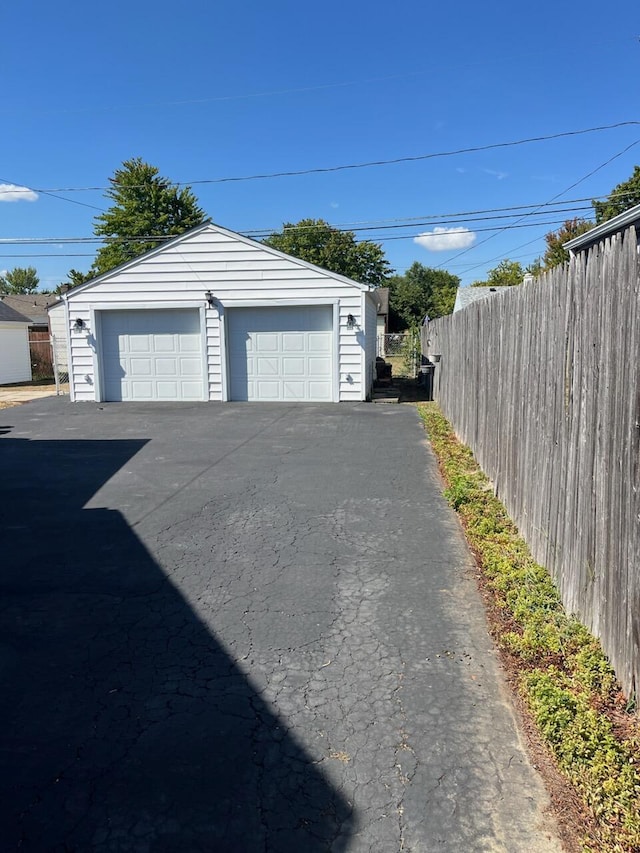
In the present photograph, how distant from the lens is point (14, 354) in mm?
22344

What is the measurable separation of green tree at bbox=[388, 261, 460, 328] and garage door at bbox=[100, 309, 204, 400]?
31071 mm

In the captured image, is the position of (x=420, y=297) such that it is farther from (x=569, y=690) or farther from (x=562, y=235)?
(x=569, y=690)

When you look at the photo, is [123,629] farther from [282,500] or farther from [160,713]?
[282,500]

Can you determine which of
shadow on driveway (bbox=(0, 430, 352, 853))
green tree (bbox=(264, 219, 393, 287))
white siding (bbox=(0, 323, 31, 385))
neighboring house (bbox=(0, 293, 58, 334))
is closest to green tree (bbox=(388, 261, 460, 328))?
green tree (bbox=(264, 219, 393, 287))

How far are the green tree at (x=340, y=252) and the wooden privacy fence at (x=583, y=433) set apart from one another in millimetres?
51172

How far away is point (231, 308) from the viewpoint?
1473 cm

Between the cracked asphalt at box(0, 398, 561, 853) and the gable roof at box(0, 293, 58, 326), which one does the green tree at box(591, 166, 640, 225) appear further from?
the gable roof at box(0, 293, 58, 326)

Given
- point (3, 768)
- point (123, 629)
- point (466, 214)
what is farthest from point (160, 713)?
point (466, 214)

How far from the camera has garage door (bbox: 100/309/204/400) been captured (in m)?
15.1

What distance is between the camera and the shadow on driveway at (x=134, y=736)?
1997 mm

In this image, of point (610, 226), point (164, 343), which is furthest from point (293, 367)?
point (610, 226)

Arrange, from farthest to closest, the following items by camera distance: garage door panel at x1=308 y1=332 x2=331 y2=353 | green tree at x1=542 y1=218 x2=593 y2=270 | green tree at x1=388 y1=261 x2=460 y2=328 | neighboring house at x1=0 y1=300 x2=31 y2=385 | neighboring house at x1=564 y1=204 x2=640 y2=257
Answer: green tree at x1=388 y1=261 x2=460 y2=328
green tree at x1=542 y1=218 x2=593 y2=270
neighboring house at x1=0 y1=300 x2=31 y2=385
garage door panel at x1=308 y1=332 x2=331 y2=353
neighboring house at x1=564 y1=204 x2=640 y2=257

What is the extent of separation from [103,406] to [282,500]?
9.75 metres

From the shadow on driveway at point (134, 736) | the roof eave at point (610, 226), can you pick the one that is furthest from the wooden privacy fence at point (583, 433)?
the roof eave at point (610, 226)
